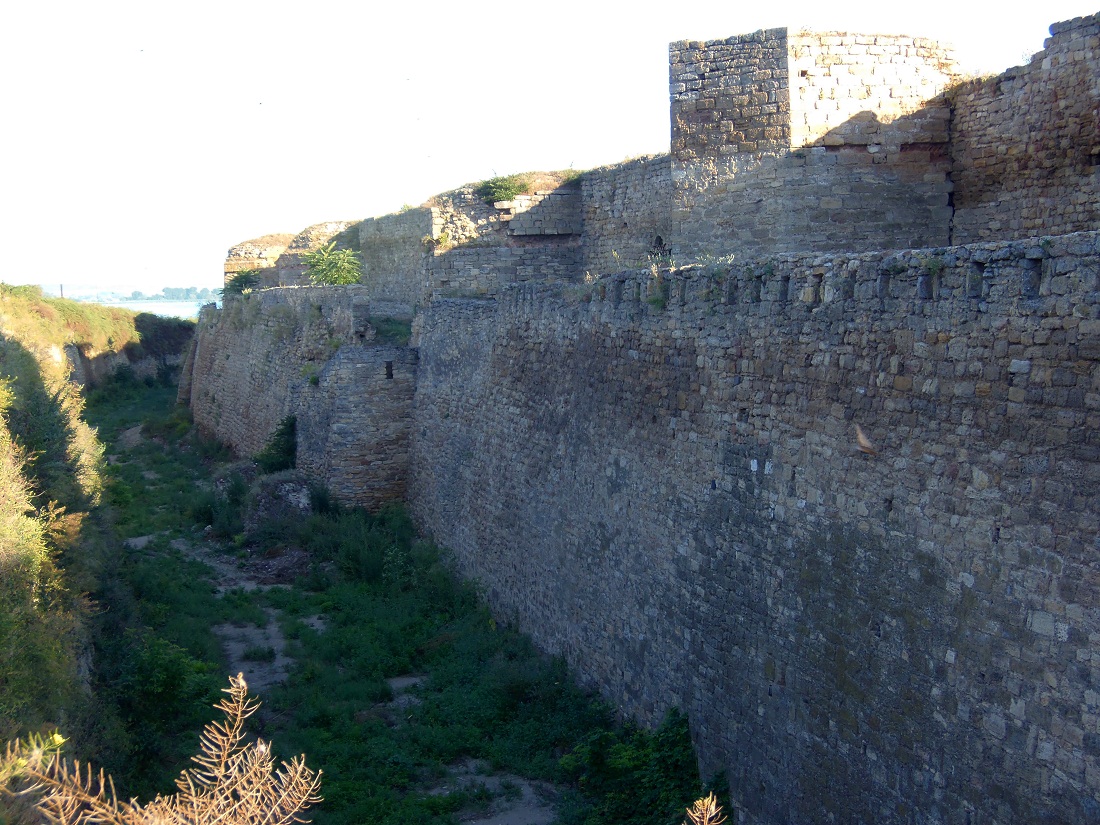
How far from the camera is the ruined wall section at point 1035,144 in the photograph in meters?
7.60

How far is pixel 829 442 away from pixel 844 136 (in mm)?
4446

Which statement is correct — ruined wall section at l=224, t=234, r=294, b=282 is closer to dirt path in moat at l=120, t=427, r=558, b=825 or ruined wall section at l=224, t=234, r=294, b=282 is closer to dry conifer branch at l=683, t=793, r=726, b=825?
dirt path in moat at l=120, t=427, r=558, b=825

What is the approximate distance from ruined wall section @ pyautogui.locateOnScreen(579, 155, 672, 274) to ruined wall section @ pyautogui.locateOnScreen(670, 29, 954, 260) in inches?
152

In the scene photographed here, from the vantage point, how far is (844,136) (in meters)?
9.29

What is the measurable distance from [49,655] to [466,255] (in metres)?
11.0

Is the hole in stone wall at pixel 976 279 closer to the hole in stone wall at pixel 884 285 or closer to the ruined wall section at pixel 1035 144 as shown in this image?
the hole in stone wall at pixel 884 285

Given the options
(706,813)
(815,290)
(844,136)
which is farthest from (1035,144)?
(706,813)

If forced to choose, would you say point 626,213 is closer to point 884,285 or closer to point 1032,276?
point 884,285

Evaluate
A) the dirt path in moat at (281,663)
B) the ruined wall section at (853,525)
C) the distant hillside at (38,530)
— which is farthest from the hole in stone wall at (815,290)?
the distant hillside at (38,530)

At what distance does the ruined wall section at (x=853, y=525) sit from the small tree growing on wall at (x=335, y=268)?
12.0 m

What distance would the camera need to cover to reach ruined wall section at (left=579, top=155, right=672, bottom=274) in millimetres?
13797

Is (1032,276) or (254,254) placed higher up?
(254,254)

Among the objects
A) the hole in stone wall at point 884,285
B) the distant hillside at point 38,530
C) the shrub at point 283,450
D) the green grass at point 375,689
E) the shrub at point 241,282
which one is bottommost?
the green grass at point 375,689

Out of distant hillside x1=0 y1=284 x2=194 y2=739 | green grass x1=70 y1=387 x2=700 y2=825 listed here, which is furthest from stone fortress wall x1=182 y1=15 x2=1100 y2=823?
distant hillside x1=0 y1=284 x2=194 y2=739
